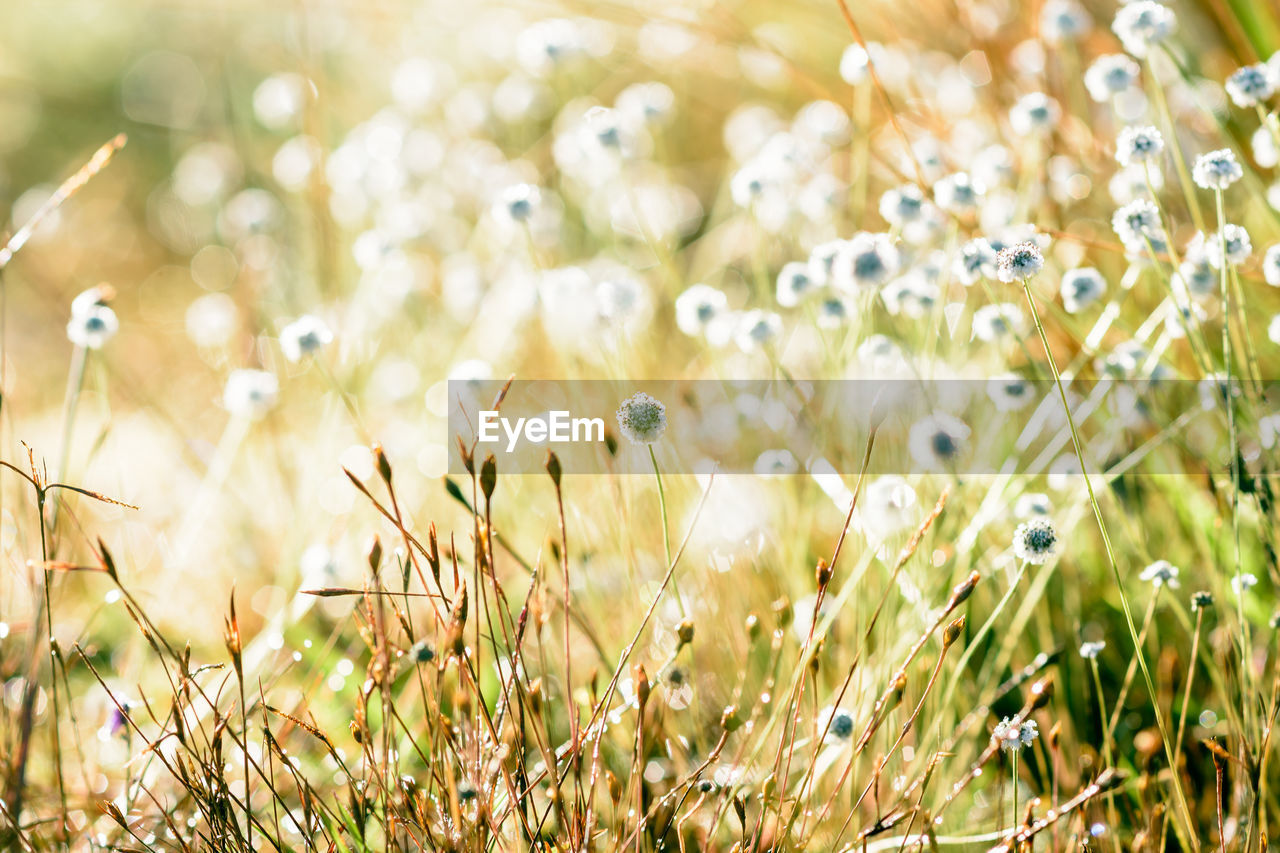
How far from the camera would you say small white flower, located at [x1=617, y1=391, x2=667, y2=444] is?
2.52 ft

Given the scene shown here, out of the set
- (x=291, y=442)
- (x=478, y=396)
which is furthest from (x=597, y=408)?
(x=291, y=442)

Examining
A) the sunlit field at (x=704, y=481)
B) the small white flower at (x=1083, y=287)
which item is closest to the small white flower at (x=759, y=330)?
the sunlit field at (x=704, y=481)

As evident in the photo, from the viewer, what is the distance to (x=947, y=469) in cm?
104

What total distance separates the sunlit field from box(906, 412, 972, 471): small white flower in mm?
10

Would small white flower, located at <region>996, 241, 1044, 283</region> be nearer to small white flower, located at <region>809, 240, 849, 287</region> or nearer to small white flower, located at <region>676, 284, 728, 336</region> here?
small white flower, located at <region>809, 240, 849, 287</region>

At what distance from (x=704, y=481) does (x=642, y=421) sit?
30.8 inches

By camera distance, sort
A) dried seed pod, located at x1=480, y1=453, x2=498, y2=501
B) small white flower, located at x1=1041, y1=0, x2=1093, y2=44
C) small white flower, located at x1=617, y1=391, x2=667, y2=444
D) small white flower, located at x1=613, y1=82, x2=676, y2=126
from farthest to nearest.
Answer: small white flower, located at x1=613, y1=82, x2=676, y2=126 < small white flower, located at x1=1041, y1=0, x2=1093, y2=44 < small white flower, located at x1=617, y1=391, x2=667, y2=444 < dried seed pod, located at x1=480, y1=453, x2=498, y2=501

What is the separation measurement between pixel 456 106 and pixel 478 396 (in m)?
0.99

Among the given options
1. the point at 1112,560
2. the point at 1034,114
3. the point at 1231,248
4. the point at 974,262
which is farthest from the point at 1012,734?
the point at 1034,114

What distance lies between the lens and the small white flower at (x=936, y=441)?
1.02m

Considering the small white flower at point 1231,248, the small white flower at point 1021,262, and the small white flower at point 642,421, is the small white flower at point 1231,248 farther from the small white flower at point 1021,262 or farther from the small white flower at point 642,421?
the small white flower at point 642,421

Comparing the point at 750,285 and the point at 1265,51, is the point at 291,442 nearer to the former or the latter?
the point at 750,285

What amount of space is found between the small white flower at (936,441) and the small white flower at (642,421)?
0.40m

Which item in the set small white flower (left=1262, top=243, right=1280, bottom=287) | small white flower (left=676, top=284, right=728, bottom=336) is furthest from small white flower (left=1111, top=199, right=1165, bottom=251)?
small white flower (left=676, top=284, right=728, bottom=336)
